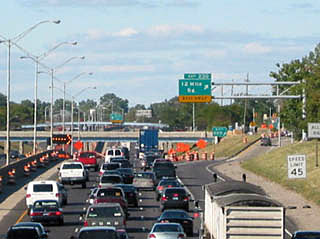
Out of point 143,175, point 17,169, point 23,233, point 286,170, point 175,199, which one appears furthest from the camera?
point 286,170

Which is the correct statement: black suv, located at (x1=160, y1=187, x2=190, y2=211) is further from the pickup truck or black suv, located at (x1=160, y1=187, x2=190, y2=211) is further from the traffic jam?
the pickup truck

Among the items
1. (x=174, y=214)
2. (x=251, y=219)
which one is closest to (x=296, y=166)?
(x=174, y=214)

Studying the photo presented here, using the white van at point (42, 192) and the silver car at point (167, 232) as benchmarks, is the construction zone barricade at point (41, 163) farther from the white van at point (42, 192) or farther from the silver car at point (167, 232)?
the silver car at point (167, 232)

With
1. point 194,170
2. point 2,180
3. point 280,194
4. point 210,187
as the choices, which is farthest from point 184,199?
point 194,170

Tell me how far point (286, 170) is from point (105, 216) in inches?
1557

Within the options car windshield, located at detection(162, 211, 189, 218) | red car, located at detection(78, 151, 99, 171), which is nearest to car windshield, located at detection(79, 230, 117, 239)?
car windshield, located at detection(162, 211, 189, 218)

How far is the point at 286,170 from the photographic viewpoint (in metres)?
73.4

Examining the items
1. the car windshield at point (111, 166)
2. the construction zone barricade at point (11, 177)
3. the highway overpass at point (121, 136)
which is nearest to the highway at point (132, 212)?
the car windshield at point (111, 166)

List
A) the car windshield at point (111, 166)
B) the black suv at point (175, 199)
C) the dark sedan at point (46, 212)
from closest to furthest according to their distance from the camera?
the dark sedan at point (46, 212) → the black suv at point (175, 199) → the car windshield at point (111, 166)

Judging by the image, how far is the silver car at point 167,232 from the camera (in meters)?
31.0

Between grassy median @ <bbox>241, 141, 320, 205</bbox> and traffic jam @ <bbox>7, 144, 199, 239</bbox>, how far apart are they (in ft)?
28.3

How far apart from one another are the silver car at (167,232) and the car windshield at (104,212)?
4.17 m

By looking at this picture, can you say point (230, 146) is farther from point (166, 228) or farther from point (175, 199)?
point (166, 228)

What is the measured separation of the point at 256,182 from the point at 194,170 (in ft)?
49.0
